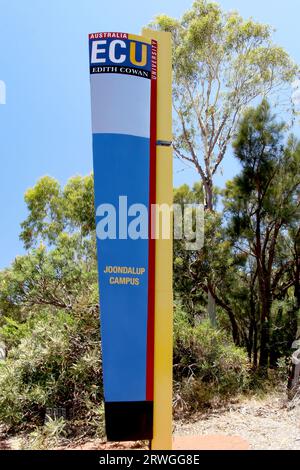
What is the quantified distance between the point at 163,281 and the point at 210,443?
1.73 m

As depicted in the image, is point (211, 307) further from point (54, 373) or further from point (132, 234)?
point (132, 234)

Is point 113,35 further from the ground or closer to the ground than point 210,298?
further from the ground

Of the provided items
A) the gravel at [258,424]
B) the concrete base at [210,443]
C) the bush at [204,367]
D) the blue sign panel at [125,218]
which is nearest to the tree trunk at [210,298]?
the bush at [204,367]

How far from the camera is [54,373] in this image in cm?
568

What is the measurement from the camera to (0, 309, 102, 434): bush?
541 cm

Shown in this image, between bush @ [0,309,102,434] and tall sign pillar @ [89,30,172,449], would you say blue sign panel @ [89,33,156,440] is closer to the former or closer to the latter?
tall sign pillar @ [89,30,172,449]

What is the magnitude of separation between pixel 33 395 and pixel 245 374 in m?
2.84

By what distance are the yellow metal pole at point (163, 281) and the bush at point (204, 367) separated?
2.02 metres

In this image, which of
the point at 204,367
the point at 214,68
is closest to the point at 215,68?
the point at 214,68

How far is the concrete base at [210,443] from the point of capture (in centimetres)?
423

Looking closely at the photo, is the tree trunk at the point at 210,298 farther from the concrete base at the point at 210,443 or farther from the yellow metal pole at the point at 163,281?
the yellow metal pole at the point at 163,281

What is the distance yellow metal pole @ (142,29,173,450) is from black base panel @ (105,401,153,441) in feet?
0.35

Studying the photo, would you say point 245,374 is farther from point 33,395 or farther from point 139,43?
point 139,43

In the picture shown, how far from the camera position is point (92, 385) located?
18.2 ft
